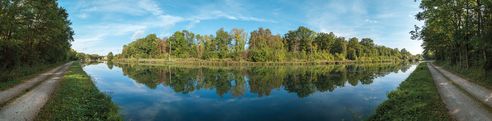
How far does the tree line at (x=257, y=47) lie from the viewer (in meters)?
89.7

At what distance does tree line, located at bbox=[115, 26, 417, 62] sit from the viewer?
294 feet

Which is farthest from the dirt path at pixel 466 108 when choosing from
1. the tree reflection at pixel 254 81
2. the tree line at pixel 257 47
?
the tree line at pixel 257 47

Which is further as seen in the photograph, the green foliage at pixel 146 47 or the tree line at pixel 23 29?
the green foliage at pixel 146 47

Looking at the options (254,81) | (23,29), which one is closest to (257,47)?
(254,81)

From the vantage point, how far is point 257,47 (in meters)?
96.1

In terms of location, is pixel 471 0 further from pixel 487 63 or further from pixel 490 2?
pixel 490 2

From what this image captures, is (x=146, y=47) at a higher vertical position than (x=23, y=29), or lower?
higher

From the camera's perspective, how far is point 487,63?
21109 mm

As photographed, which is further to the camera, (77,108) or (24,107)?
(24,107)

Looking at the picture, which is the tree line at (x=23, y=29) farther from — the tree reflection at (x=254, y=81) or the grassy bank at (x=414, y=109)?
the grassy bank at (x=414, y=109)

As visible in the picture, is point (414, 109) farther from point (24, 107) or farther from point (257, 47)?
point (257, 47)

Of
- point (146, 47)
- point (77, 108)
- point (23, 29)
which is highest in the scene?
point (146, 47)

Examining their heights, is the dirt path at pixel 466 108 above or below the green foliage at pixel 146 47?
below

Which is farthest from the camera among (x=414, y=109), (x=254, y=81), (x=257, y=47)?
(x=257, y=47)
